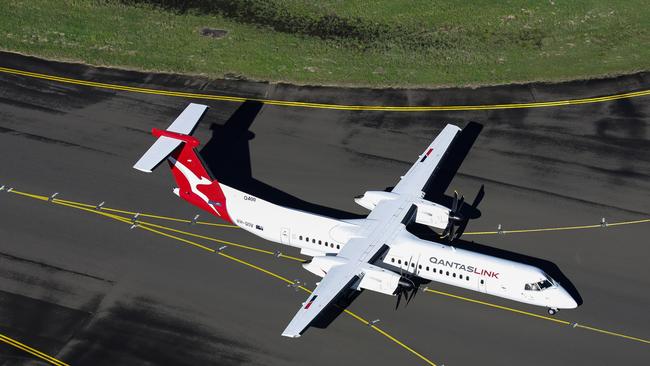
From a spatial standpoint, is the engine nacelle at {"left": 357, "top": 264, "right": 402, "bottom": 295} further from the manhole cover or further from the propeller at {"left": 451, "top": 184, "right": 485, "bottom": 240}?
the manhole cover

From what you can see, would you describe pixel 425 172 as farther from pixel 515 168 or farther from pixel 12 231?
pixel 12 231

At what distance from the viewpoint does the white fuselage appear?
4431 centimetres

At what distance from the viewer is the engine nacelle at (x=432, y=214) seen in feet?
159

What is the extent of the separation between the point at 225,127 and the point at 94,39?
59.3ft

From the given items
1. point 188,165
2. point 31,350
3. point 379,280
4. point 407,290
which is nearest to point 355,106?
point 188,165

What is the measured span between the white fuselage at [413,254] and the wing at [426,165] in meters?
4.37

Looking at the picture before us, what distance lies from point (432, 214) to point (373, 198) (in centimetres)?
409

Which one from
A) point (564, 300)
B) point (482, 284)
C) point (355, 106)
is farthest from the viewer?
point (355, 106)

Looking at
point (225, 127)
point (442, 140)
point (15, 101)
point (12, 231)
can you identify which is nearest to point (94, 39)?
point (15, 101)

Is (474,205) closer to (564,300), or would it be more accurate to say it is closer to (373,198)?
(373,198)

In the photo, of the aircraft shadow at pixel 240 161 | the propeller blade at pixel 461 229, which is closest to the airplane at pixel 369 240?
the propeller blade at pixel 461 229

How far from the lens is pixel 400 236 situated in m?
46.7

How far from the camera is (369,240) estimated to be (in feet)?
152

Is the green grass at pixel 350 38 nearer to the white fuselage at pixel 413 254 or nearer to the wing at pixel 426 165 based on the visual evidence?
the wing at pixel 426 165
